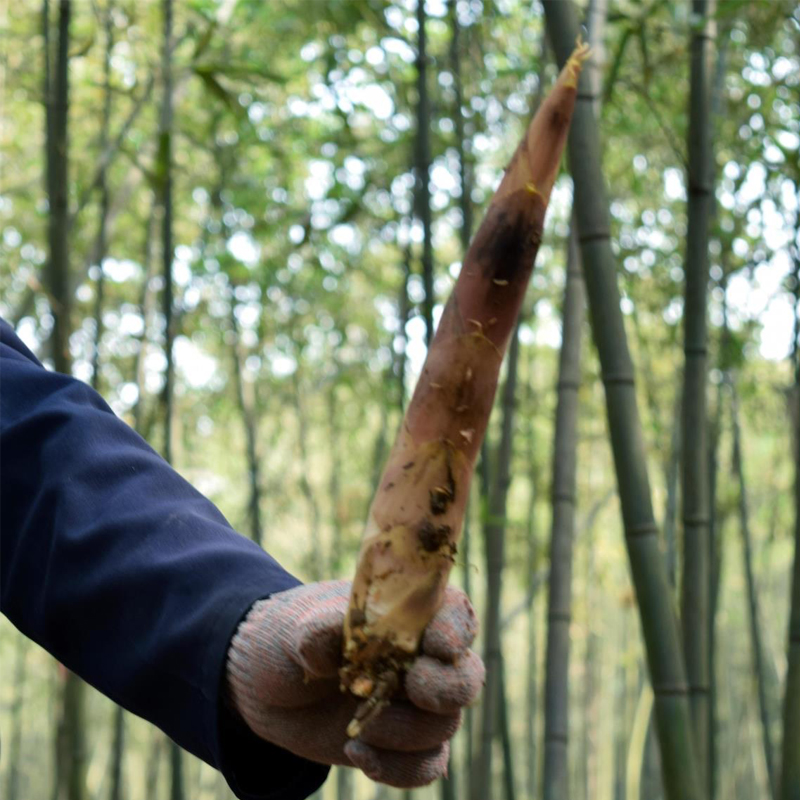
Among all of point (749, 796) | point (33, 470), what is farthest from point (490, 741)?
point (749, 796)

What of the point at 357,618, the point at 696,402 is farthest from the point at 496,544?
the point at 357,618

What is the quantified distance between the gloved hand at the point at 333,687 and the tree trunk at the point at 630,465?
775 millimetres

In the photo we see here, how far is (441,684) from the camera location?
689 millimetres

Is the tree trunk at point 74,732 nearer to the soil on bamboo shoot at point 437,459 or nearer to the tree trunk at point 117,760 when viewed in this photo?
the tree trunk at point 117,760

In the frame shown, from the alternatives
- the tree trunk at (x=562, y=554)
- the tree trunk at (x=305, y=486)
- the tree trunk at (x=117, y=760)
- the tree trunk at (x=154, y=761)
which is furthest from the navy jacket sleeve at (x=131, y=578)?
the tree trunk at (x=154, y=761)

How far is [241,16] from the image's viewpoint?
409 cm

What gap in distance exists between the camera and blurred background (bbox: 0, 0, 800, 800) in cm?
286

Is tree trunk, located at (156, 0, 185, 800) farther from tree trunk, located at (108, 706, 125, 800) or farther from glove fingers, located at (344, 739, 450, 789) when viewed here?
glove fingers, located at (344, 739, 450, 789)

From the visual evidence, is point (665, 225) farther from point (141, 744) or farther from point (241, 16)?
point (141, 744)

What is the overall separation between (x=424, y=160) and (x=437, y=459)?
207cm

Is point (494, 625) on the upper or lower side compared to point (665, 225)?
lower

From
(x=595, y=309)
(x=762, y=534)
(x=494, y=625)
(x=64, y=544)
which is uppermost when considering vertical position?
(x=595, y=309)

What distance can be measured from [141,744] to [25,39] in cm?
1137

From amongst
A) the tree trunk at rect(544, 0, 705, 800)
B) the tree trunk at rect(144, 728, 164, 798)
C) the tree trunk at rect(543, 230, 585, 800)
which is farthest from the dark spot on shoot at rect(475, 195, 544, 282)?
the tree trunk at rect(144, 728, 164, 798)
